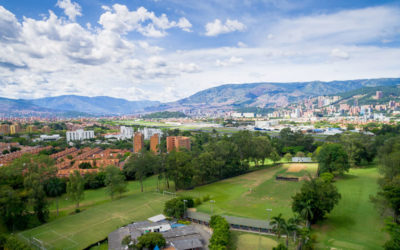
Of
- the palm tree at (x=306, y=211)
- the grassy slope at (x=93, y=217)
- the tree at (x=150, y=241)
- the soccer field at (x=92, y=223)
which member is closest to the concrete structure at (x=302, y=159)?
the grassy slope at (x=93, y=217)

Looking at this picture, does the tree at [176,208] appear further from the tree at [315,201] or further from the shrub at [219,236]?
the tree at [315,201]

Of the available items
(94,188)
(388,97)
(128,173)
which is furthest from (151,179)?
(388,97)

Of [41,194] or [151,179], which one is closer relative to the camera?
[41,194]

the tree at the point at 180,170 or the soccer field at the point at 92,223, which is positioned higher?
the tree at the point at 180,170

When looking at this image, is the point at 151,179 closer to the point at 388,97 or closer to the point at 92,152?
the point at 92,152

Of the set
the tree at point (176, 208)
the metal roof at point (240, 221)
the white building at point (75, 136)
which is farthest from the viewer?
the white building at point (75, 136)

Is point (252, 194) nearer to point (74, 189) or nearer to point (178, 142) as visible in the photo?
point (74, 189)

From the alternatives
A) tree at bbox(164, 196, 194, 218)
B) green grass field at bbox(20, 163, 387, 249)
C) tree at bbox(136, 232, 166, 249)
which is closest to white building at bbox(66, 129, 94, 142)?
green grass field at bbox(20, 163, 387, 249)
